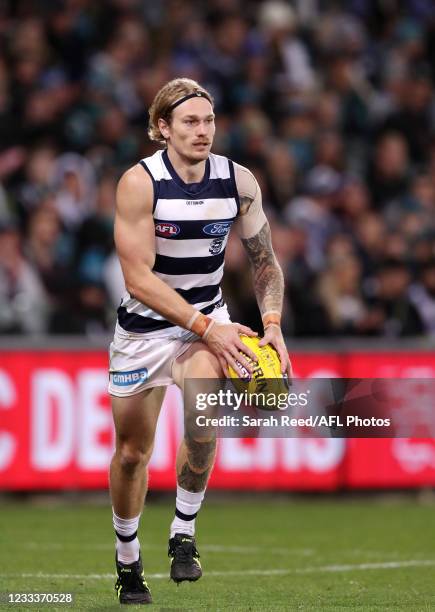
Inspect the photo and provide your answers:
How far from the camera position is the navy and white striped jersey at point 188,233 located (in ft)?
24.5

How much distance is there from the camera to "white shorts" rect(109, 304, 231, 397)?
24.8ft

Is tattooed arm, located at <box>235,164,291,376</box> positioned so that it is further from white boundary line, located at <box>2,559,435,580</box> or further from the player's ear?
white boundary line, located at <box>2,559,435,580</box>

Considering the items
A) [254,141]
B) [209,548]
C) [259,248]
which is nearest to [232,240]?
[254,141]

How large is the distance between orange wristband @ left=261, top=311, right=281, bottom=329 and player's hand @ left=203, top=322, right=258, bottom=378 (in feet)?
0.80

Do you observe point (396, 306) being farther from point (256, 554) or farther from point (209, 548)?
point (256, 554)

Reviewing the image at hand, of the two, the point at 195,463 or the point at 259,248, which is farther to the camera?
the point at 259,248

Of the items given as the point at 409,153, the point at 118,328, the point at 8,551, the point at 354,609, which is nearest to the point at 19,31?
the point at 409,153

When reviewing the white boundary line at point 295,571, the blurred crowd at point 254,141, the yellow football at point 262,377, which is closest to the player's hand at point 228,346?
the yellow football at point 262,377

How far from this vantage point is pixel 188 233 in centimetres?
748

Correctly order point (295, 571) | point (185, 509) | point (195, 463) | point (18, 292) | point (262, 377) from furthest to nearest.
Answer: point (18, 292), point (295, 571), point (185, 509), point (195, 463), point (262, 377)

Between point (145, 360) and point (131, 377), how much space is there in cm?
11

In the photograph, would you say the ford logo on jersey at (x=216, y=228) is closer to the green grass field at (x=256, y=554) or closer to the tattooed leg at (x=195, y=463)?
the tattooed leg at (x=195, y=463)

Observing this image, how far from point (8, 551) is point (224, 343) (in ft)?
12.2

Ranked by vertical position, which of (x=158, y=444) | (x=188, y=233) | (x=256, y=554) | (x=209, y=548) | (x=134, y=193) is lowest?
(x=158, y=444)
